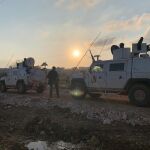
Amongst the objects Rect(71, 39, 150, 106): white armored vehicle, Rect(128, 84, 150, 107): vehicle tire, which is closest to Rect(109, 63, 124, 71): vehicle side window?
Rect(71, 39, 150, 106): white armored vehicle

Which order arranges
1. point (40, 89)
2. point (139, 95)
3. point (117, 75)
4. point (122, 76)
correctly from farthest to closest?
point (40, 89) < point (117, 75) < point (122, 76) < point (139, 95)

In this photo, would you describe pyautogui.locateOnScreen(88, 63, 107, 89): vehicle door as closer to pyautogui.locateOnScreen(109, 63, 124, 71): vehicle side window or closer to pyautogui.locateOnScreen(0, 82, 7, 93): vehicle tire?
pyautogui.locateOnScreen(109, 63, 124, 71): vehicle side window

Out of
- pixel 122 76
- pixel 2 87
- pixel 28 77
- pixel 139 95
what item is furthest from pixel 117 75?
pixel 2 87

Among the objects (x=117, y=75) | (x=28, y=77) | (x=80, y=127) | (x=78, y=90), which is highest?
(x=117, y=75)

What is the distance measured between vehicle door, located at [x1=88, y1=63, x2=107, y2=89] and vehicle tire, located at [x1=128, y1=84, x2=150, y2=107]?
2.02 meters

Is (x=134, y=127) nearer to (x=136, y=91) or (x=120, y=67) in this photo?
(x=136, y=91)

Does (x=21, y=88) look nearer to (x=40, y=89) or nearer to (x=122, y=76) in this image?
(x=40, y=89)

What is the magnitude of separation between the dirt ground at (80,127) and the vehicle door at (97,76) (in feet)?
8.65

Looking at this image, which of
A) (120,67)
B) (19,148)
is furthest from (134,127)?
(120,67)

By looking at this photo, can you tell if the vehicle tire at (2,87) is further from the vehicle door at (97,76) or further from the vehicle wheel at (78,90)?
the vehicle door at (97,76)

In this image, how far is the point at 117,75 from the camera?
1814 cm

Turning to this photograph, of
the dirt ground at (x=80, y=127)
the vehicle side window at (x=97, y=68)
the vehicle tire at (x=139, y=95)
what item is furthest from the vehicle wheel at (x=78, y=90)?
the vehicle tire at (x=139, y=95)

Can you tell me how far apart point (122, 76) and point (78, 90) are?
3389 mm

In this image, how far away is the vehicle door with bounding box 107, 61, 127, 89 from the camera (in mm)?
17844
